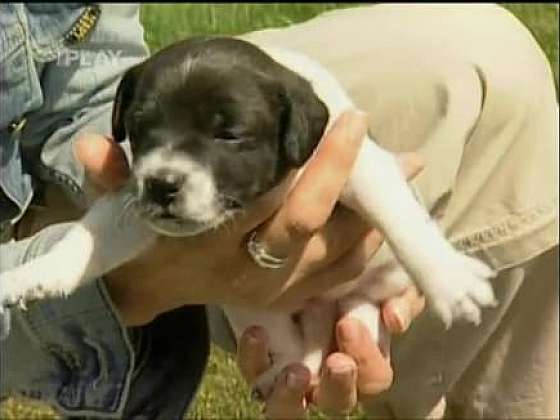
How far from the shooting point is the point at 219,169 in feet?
6.49

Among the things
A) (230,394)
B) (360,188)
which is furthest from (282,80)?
(230,394)

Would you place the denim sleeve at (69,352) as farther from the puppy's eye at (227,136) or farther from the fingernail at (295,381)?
the puppy's eye at (227,136)

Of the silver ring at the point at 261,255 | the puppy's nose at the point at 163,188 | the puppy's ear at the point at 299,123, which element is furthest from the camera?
the silver ring at the point at 261,255

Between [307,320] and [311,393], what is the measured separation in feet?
0.31

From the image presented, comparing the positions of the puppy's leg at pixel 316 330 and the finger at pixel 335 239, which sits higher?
the finger at pixel 335 239

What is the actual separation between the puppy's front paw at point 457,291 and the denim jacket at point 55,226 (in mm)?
420

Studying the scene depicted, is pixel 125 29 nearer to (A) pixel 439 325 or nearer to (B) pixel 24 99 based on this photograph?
(B) pixel 24 99

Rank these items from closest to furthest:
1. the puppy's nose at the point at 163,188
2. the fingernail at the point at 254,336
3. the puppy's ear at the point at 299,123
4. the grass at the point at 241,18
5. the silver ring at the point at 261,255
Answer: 1. the puppy's nose at the point at 163,188
2. the puppy's ear at the point at 299,123
3. the silver ring at the point at 261,255
4. the fingernail at the point at 254,336
5. the grass at the point at 241,18

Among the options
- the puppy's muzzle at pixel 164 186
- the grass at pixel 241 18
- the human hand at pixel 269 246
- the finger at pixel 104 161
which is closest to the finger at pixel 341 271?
the human hand at pixel 269 246

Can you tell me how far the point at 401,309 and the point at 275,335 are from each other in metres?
0.17

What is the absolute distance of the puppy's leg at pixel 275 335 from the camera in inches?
91.6

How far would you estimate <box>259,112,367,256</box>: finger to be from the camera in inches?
83.8

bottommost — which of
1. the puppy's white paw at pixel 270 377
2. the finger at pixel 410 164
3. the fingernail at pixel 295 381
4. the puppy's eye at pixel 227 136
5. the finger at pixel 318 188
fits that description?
the puppy's white paw at pixel 270 377

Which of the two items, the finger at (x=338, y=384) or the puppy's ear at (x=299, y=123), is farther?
the finger at (x=338, y=384)
